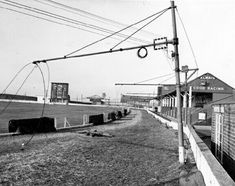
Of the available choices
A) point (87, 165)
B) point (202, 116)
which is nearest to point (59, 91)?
point (202, 116)

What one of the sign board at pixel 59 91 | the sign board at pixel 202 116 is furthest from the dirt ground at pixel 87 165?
the sign board at pixel 59 91

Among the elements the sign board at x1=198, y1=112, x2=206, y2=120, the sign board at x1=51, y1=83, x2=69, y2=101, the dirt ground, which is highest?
the sign board at x1=51, y1=83, x2=69, y2=101

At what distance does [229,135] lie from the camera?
9617 mm

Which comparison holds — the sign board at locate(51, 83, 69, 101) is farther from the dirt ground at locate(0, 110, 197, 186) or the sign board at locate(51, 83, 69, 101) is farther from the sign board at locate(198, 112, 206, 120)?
the dirt ground at locate(0, 110, 197, 186)

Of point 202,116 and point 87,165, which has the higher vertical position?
point 202,116

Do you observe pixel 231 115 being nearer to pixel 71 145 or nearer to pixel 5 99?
pixel 71 145

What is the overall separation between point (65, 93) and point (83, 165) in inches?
6530

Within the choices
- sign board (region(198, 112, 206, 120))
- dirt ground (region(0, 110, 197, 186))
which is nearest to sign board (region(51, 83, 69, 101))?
sign board (region(198, 112, 206, 120))

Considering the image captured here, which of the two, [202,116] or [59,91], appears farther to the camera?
[59,91]

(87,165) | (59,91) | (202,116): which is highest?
(59,91)

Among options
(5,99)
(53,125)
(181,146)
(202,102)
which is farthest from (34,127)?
(5,99)

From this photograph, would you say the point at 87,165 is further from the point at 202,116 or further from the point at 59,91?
the point at 59,91

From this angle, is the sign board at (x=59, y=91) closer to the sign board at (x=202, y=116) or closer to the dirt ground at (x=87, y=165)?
the sign board at (x=202, y=116)

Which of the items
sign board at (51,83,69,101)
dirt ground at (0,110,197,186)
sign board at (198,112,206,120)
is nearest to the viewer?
dirt ground at (0,110,197,186)
